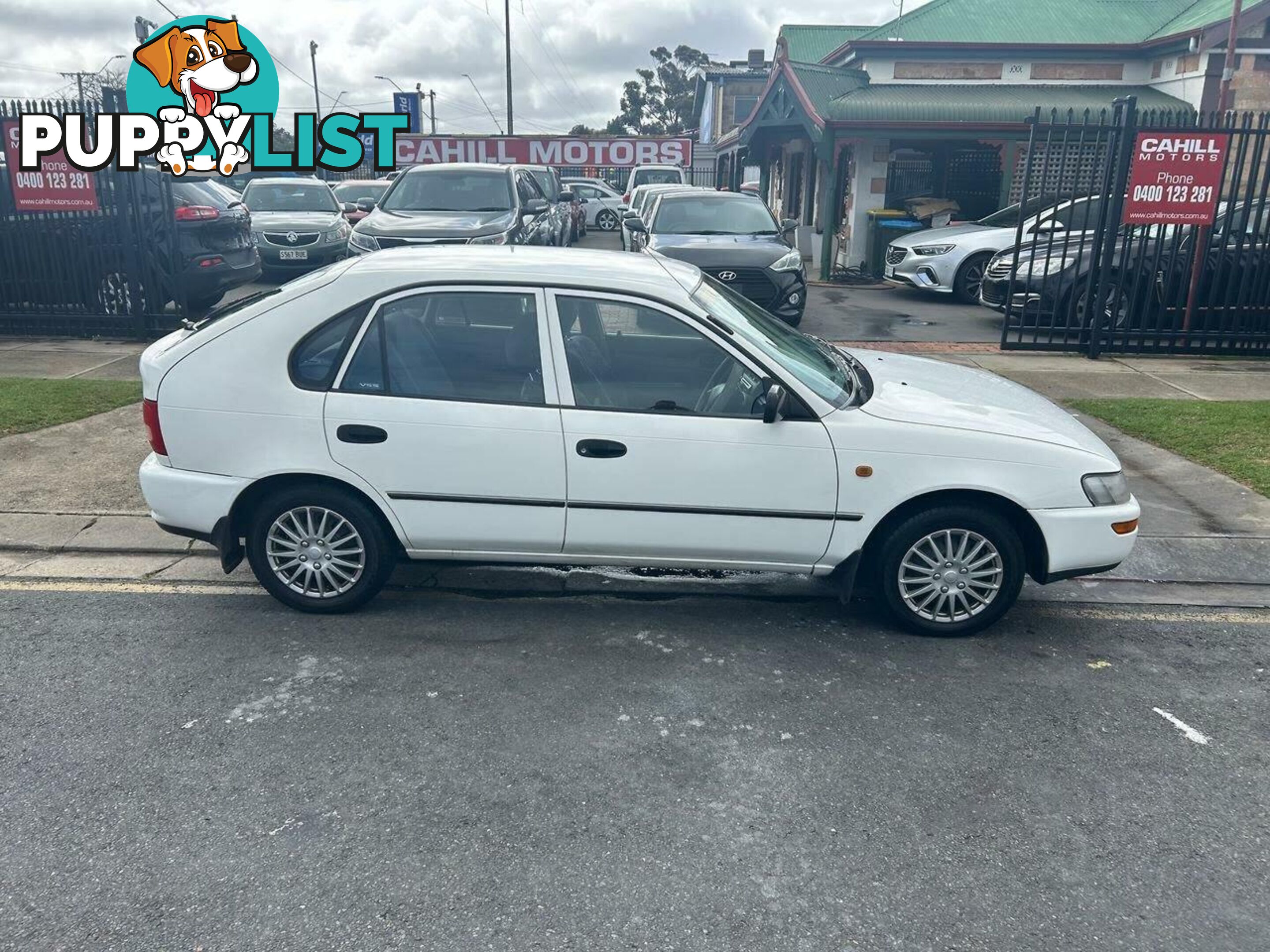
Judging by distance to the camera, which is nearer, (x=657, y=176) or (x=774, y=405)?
(x=774, y=405)

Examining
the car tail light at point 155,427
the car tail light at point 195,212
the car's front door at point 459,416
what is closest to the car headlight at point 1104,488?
the car's front door at point 459,416

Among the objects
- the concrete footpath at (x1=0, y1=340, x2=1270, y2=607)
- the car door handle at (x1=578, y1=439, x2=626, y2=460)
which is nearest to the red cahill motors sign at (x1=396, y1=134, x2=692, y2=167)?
the concrete footpath at (x1=0, y1=340, x2=1270, y2=607)

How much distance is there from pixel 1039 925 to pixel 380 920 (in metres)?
1.86

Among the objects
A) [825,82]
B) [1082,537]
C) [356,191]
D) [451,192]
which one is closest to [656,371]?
[1082,537]

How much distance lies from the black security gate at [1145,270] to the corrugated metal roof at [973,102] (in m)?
7.25

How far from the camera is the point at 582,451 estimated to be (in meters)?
4.38

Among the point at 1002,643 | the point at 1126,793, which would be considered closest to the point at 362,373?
the point at 1002,643

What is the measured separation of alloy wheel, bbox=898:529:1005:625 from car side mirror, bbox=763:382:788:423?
0.87 metres

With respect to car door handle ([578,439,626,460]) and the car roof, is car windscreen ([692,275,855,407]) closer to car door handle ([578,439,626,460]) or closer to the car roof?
the car roof

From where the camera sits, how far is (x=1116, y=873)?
310 cm

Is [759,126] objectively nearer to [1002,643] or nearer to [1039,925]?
[1002,643]

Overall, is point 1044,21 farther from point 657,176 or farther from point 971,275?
point 657,176

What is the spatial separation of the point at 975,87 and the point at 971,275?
7.16 meters

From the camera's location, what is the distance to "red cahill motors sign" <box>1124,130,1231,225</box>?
32.8ft
